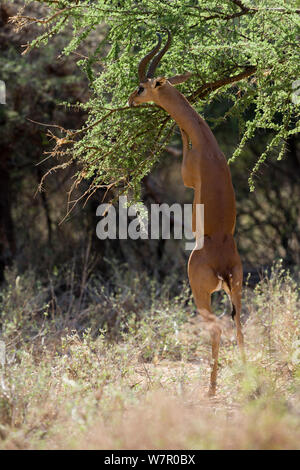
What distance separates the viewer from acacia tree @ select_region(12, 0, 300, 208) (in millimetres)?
5039

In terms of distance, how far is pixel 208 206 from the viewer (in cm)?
472

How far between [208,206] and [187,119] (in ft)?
2.15

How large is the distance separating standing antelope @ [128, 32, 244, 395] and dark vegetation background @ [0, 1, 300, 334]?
Answer: 3984 millimetres

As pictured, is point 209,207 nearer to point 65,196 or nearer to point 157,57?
point 157,57

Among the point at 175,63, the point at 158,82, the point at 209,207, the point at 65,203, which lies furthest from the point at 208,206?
the point at 65,203

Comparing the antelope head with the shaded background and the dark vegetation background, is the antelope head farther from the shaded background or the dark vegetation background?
the dark vegetation background

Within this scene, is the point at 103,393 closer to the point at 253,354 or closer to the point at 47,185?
the point at 253,354

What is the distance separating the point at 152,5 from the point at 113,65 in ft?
2.15

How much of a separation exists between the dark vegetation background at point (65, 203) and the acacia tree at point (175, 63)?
10.3 ft

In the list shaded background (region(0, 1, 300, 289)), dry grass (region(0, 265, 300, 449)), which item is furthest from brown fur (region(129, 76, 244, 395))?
shaded background (region(0, 1, 300, 289))

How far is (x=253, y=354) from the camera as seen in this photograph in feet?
19.2

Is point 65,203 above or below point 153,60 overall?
below

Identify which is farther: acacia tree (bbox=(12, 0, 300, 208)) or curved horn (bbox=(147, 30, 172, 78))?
acacia tree (bbox=(12, 0, 300, 208))

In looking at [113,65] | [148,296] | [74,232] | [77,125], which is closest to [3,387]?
[113,65]
